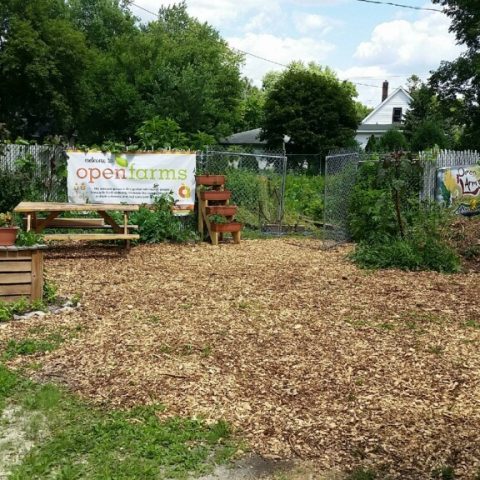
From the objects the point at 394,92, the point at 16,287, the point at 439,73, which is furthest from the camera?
the point at 394,92

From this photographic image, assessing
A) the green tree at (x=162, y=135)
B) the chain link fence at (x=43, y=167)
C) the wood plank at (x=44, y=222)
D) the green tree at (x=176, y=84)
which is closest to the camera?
the wood plank at (x=44, y=222)

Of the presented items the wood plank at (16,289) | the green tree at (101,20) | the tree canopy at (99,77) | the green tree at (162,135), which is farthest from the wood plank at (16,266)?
the green tree at (101,20)

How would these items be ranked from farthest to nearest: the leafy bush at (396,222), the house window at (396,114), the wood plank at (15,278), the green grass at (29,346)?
the house window at (396,114) → the leafy bush at (396,222) → the wood plank at (15,278) → the green grass at (29,346)

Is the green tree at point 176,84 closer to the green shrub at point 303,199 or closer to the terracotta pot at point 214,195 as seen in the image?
the green shrub at point 303,199

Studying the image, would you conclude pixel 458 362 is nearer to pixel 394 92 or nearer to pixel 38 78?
pixel 38 78

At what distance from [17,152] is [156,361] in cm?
878

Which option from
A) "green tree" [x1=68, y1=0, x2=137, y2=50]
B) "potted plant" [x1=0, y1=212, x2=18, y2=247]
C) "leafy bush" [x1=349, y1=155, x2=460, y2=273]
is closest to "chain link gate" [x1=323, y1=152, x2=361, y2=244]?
"leafy bush" [x1=349, y1=155, x2=460, y2=273]

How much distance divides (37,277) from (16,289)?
23cm

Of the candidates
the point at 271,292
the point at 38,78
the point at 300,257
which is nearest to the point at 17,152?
the point at 300,257

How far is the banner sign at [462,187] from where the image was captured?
1300 cm

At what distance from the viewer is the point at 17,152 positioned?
1238 cm

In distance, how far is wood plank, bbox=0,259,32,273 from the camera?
6.25 metres

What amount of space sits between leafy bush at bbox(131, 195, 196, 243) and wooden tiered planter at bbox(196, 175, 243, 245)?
16.7 inches

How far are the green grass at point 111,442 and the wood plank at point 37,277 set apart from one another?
2221 millimetres
